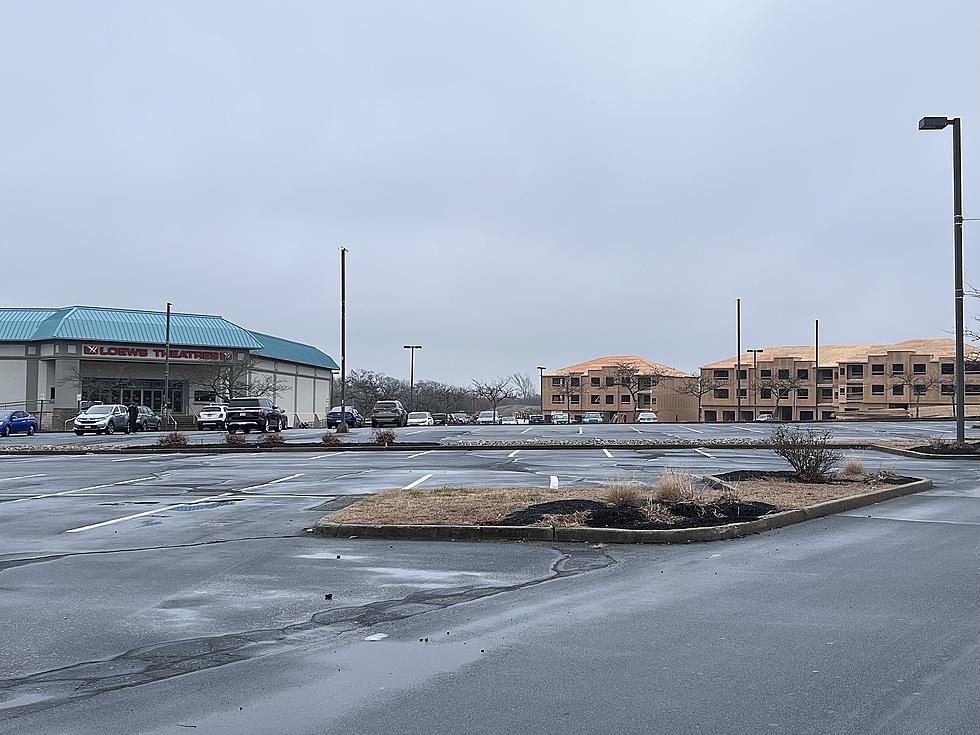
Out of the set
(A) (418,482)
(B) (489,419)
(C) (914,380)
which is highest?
(C) (914,380)

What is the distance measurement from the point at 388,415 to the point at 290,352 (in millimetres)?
37741

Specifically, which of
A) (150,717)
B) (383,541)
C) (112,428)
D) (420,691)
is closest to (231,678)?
(150,717)

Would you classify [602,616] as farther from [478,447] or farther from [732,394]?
[732,394]

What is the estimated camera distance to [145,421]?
5850 centimetres

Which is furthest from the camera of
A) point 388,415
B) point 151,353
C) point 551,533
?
point 151,353

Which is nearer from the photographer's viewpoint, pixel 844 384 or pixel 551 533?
pixel 551 533

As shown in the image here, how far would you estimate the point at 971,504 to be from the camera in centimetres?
1565

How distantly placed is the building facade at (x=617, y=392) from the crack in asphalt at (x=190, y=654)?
109560 millimetres

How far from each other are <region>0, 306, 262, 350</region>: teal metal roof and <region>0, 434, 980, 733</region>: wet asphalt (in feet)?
211

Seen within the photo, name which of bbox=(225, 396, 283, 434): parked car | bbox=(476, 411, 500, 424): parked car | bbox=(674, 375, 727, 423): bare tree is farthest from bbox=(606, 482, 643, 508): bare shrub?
bbox=(674, 375, 727, 423): bare tree

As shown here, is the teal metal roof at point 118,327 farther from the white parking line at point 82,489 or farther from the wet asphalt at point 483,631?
the wet asphalt at point 483,631

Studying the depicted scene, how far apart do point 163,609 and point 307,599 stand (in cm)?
121

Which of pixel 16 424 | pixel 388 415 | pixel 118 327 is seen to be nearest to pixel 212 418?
pixel 16 424

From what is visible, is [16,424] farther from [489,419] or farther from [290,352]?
[489,419]
